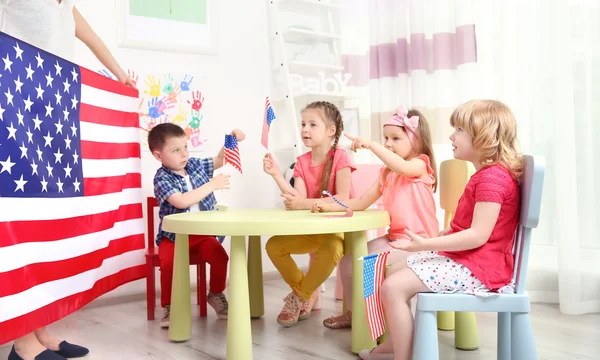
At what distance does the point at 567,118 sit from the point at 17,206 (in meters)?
2.33

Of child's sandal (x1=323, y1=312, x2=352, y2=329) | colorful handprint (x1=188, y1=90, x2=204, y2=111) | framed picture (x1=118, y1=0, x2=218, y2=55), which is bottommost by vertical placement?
child's sandal (x1=323, y1=312, x2=352, y2=329)

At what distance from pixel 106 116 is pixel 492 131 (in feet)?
5.33

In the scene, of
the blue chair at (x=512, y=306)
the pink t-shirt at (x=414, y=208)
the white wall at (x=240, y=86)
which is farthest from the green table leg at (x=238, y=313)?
the white wall at (x=240, y=86)

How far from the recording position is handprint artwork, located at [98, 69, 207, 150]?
3.28 meters

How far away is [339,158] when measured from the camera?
8.82 feet

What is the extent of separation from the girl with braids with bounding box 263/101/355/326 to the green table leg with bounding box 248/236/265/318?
103 mm

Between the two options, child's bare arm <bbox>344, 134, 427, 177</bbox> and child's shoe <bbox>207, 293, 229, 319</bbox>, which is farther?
child's shoe <bbox>207, 293, 229, 319</bbox>

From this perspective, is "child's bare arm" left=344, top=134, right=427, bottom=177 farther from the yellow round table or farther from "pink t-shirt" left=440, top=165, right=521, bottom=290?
"pink t-shirt" left=440, top=165, right=521, bottom=290

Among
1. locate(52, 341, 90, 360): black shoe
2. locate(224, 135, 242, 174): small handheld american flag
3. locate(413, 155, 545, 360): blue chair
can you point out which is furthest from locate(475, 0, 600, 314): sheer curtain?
locate(52, 341, 90, 360): black shoe

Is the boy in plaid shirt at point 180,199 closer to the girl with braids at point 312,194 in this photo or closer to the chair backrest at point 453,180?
the girl with braids at point 312,194

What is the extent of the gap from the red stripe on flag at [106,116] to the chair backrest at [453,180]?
1.45 meters

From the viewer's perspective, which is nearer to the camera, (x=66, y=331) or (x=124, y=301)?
(x=66, y=331)

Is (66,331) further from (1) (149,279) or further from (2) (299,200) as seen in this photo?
(2) (299,200)

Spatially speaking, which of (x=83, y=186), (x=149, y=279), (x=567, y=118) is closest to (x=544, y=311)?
(x=567, y=118)
